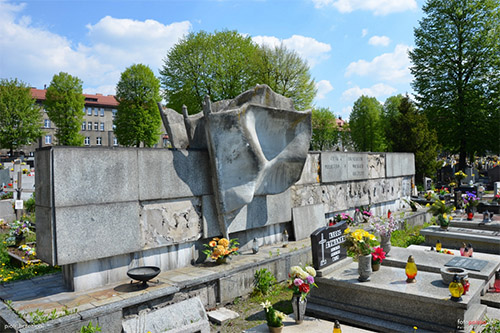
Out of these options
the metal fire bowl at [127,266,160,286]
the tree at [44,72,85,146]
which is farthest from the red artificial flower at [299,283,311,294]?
the tree at [44,72,85,146]

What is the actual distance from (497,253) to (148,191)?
33.4ft

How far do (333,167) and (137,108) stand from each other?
34.8 m

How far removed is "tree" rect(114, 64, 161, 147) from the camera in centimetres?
4209

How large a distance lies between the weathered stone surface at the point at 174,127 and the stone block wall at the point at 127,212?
37.7 inches

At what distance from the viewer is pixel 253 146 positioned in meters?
8.51

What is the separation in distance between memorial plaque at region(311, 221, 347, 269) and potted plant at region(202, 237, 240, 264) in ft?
6.46

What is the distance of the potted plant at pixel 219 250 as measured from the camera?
7.82 meters

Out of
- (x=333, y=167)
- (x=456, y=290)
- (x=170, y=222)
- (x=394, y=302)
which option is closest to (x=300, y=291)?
(x=394, y=302)

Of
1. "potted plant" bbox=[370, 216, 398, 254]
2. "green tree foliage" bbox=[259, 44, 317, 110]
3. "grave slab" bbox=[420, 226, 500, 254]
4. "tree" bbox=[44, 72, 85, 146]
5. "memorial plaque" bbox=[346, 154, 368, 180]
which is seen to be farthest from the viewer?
"tree" bbox=[44, 72, 85, 146]

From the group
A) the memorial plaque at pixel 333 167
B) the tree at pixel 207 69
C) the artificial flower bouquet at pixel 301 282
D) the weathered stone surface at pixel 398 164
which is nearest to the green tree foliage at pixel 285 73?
the tree at pixel 207 69

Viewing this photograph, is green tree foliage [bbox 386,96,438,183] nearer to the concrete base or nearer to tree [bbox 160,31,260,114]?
→ tree [bbox 160,31,260,114]

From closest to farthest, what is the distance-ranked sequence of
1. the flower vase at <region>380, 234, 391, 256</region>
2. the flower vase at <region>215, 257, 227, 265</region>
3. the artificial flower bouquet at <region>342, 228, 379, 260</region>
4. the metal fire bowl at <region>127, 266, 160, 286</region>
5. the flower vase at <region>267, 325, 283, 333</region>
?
the flower vase at <region>267, 325, 283, 333</region>, the metal fire bowl at <region>127, 266, 160, 286</region>, the artificial flower bouquet at <region>342, 228, 379, 260</region>, the flower vase at <region>215, 257, 227, 265</region>, the flower vase at <region>380, 234, 391, 256</region>

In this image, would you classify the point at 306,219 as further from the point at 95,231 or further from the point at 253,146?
the point at 95,231

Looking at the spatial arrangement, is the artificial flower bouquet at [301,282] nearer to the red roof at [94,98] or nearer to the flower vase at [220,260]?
the flower vase at [220,260]
